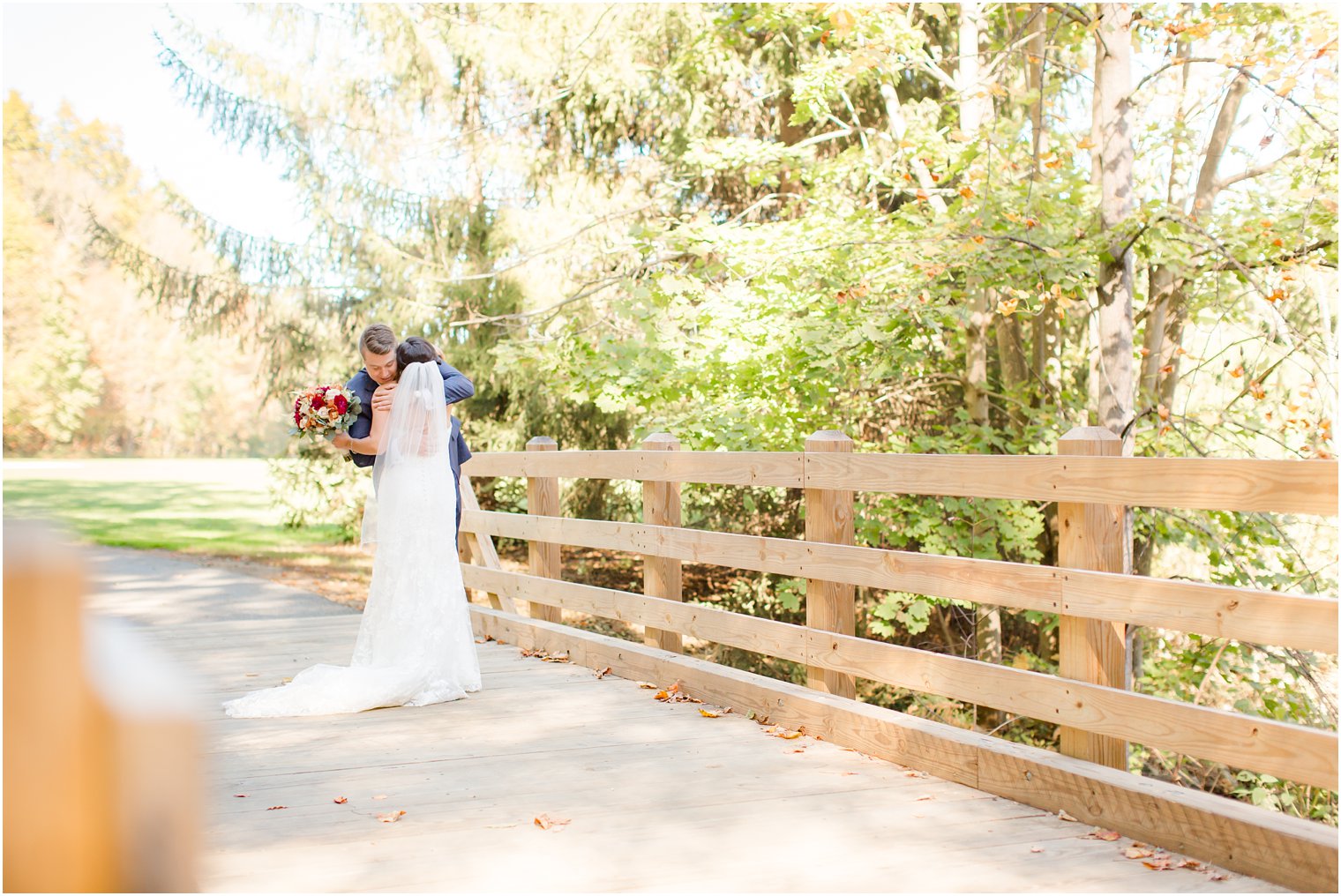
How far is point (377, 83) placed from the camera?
583 inches

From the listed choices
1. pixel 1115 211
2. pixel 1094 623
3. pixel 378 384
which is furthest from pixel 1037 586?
pixel 1115 211

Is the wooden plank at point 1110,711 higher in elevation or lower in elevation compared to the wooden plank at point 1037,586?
lower

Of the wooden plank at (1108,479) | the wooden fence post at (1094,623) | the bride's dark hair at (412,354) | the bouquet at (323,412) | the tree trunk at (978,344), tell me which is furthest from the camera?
the tree trunk at (978,344)

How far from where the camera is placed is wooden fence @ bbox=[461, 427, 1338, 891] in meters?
3.41

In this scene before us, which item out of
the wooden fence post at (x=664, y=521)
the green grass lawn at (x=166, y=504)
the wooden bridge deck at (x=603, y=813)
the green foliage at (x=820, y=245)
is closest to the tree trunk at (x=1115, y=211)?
the green foliage at (x=820, y=245)

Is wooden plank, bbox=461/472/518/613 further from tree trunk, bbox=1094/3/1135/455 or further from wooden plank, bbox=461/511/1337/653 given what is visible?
tree trunk, bbox=1094/3/1135/455

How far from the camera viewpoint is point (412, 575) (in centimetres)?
662

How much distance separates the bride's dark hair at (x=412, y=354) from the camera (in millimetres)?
6816

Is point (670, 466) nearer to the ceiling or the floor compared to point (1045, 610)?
nearer to the ceiling

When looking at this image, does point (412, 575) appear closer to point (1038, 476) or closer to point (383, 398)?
point (383, 398)

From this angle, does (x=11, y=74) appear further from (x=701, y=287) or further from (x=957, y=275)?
(x=957, y=275)

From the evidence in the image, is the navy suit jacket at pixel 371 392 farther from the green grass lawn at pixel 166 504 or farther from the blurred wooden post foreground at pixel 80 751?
the green grass lawn at pixel 166 504

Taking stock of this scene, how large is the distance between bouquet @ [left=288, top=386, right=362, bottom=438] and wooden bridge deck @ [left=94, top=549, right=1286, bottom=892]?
162 cm

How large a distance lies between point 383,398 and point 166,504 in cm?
2462
